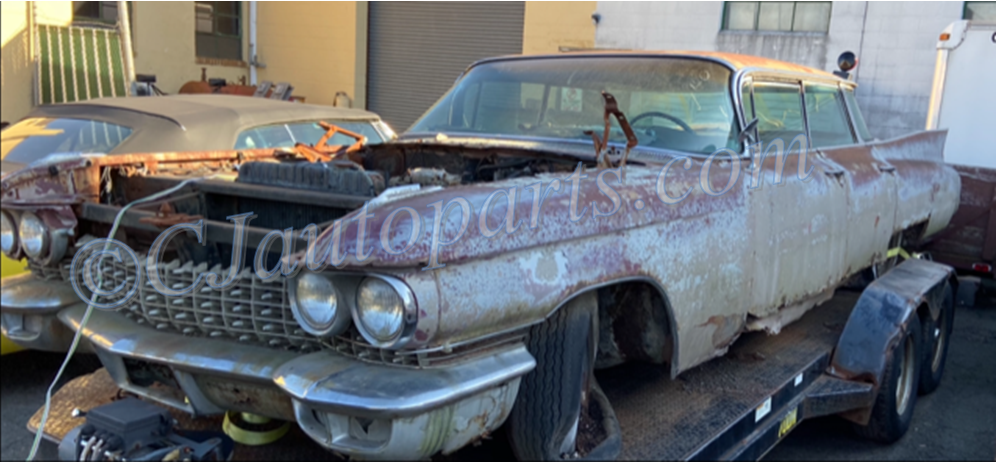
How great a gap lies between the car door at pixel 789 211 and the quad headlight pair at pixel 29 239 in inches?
111

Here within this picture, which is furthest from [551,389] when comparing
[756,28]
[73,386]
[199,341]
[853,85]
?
[756,28]

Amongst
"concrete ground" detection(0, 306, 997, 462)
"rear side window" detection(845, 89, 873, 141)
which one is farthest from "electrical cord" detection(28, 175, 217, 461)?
"rear side window" detection(845, 89, 873, 141)

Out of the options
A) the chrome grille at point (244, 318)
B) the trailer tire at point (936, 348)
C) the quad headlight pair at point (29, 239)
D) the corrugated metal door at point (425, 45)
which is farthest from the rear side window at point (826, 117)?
the corrugated metal door at point (425, 45)

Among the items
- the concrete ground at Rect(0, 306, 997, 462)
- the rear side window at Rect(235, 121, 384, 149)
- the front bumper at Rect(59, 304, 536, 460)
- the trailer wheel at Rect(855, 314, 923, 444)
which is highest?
the rear side window at Rect(235, 121, 384, 149)

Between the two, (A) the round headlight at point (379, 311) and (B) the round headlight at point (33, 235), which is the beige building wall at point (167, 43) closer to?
(B) the round headlight at point (33, 235)

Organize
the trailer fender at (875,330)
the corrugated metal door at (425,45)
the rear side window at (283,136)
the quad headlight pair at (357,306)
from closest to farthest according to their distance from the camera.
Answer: the quad headlight pair at (357,306) → the trailer fender at (875,330) → the rear side window at (283,136) → the corrugated metal door at (425,45)

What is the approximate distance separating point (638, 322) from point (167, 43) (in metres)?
13.1

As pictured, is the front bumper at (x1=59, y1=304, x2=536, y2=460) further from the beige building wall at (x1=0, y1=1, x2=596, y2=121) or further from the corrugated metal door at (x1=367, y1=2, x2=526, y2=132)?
the corrugated metal door at (x1=367, y1=2, x2=526, y2=132)

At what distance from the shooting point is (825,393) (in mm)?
3773

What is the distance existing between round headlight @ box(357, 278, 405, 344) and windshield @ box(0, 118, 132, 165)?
438 centimetres

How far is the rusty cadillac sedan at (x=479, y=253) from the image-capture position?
7.58 feet

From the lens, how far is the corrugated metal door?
48.5 ft

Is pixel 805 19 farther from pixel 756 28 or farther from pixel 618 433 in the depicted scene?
pixel 618 433

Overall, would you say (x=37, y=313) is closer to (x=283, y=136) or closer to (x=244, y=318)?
(x=244, y=318)
